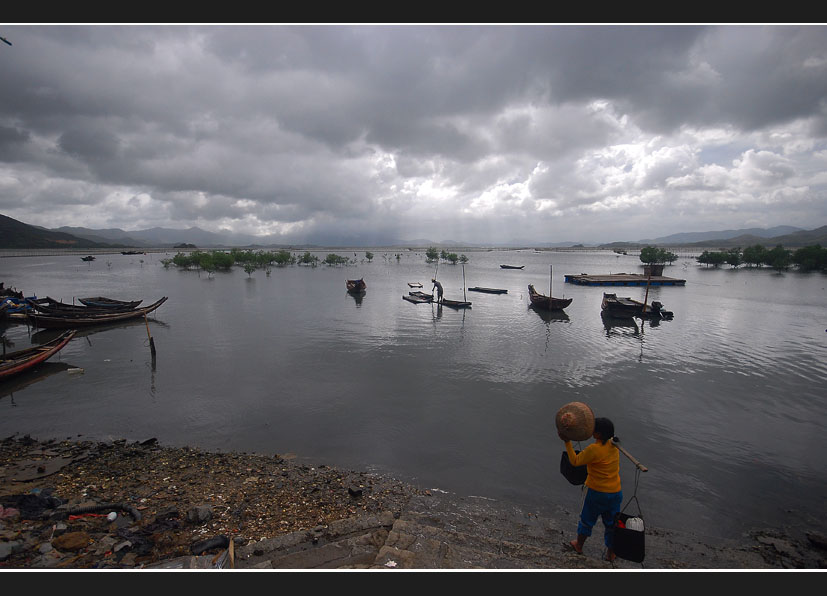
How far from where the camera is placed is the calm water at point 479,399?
9320 mm

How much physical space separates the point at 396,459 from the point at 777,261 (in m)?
94.8

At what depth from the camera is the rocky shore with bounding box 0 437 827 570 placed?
5191 millimetres

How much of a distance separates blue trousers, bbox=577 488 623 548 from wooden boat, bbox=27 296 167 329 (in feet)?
100.0

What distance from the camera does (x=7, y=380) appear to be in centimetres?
1499

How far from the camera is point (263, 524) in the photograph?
6242 mm

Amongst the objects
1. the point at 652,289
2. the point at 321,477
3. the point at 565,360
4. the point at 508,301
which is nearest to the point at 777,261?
Result: the point at 652,289

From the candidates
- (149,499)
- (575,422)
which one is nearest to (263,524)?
(149,499)

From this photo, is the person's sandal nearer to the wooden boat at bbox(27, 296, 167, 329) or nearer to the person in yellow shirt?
the person in yellow shirt

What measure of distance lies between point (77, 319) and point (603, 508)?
3077 cm

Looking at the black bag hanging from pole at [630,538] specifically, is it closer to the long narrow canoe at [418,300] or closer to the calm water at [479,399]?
the calm water at [479,399]

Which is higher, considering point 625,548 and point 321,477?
point 625,548

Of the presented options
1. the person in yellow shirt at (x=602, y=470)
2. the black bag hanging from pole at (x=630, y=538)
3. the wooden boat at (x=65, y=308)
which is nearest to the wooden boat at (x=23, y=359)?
the wooden boat at (x=65, y=308)

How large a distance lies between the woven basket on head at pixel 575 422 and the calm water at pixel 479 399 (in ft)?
14.4

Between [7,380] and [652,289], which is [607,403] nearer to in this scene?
[7,380]
